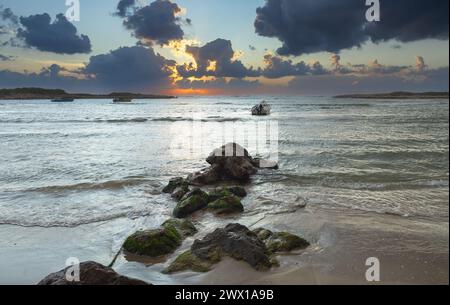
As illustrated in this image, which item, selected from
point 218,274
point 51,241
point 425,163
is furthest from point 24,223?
point 425,163

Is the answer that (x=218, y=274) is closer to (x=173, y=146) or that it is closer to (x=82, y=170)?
(x=82, y=170)

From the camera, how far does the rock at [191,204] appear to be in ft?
33.0

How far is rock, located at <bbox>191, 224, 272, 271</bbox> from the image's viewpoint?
6371mm

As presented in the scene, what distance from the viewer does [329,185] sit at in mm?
13336

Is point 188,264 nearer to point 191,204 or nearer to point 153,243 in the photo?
point 153,243

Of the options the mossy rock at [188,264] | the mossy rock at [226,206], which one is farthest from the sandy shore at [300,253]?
the mossy rock at [226,206]

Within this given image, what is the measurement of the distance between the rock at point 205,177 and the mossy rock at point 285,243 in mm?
6811

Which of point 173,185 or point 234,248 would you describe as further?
point 173,185

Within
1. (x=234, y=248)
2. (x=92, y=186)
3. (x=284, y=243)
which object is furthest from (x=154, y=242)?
(x=92, y=186)

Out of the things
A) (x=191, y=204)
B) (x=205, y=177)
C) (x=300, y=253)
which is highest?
(x=205, y=177)

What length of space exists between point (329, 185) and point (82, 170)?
442 inches

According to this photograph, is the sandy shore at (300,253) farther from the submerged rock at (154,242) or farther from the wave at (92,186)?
the wave at (92,186)

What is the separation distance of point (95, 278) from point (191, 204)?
5.42 metres

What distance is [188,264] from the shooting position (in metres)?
6.55
